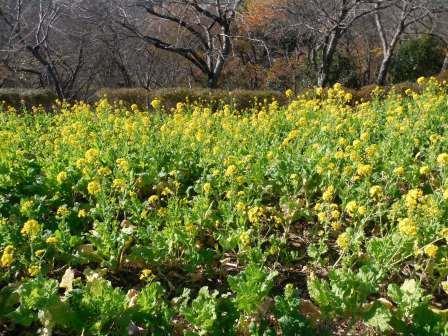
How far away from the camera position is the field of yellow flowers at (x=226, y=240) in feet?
8.73

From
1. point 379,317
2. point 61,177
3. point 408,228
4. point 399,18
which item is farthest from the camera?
point 399,18

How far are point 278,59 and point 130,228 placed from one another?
21.7 metres

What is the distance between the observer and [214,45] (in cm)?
2092

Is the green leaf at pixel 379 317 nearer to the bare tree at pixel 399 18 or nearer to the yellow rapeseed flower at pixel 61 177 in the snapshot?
the yellow rapeseed flower at pixel 61 177

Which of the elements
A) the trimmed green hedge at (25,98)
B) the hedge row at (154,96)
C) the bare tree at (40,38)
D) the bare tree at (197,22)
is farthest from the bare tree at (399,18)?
the bare tree at (40,38)

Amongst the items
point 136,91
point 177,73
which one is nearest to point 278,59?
point 177,73

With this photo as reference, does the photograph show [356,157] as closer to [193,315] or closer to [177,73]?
[193,315]

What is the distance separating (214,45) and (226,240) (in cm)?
1842

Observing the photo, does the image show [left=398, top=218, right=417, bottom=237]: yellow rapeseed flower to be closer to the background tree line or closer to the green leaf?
the green leaf

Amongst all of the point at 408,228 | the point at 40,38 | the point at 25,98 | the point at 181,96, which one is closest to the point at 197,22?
the point at 181,96

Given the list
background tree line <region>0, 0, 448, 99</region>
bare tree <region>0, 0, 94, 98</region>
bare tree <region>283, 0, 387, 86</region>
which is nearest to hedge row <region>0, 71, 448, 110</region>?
bare tree <region>0, 0, 94, 98</region>

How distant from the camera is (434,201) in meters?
3.38

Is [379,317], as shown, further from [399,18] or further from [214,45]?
[399,18]

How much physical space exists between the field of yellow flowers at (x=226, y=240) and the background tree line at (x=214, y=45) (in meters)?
10.5
